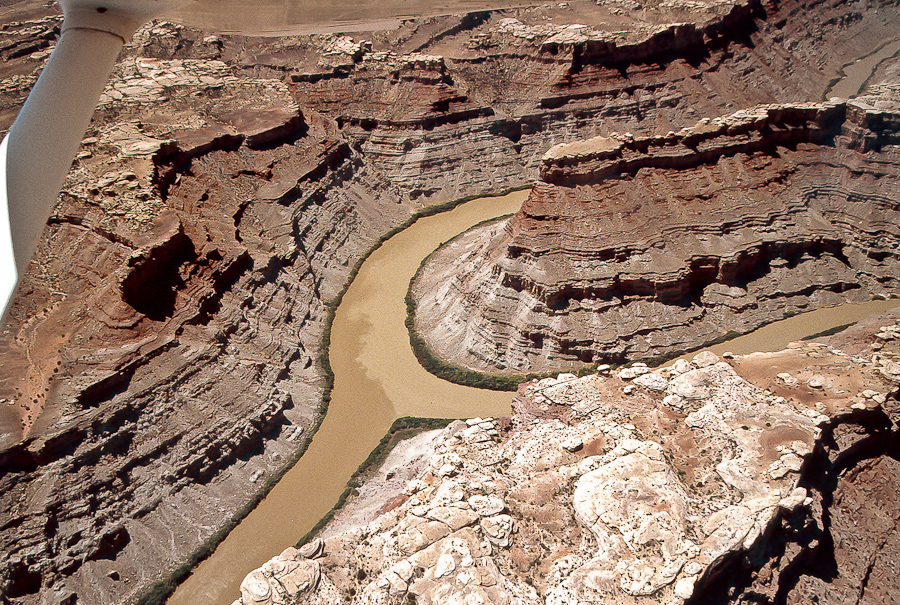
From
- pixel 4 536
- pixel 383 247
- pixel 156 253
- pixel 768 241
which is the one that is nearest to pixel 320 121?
pixel 383 247

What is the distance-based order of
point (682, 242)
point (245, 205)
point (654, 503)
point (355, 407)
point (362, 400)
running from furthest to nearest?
point (245, 205), point (682, 242), point (362, 400), point (355, 407), point (654, 503)

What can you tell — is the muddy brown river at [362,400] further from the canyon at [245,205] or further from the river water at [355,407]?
the canyon at [245,205]

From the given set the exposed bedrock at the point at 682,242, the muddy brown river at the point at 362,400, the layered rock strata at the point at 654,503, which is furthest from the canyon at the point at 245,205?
the exposed bedrock at the point at 682,242

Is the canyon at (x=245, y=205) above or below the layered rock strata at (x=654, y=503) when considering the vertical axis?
above

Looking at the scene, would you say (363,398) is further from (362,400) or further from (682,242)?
(682,242)

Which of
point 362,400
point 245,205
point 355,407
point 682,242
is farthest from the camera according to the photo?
point 245,205

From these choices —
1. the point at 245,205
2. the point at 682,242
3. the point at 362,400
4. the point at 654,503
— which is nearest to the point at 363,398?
the point at 362,400

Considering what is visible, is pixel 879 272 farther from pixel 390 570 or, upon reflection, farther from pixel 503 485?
pixel 390 570
